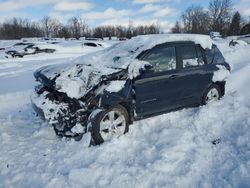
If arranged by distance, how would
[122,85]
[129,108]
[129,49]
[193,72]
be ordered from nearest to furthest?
[122,85] < [129,108] < [129,49] < [193,72]

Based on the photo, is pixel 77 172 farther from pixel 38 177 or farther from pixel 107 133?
pixel 107 133

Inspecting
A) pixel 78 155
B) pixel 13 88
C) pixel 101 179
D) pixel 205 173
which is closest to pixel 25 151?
pixel 78 155

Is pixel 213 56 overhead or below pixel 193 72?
overhead

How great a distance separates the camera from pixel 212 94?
23.3ft

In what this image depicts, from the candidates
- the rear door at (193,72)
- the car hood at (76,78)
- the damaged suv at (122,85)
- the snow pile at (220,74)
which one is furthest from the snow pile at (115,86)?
the snow pile at (220,74)

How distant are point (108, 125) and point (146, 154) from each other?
879 millimetres

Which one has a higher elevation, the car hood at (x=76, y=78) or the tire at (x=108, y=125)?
the car hood at (x=76, y=78)

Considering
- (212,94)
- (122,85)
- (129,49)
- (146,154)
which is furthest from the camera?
(212,94)

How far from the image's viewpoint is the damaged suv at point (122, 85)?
510cm

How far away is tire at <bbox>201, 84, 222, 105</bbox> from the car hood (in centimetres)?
248

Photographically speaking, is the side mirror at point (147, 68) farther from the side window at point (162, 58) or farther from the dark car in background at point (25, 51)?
the dark car in background at point (25, 51)

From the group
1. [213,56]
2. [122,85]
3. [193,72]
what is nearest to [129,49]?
[122,85]

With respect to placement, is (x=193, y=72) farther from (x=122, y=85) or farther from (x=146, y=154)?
(x=146, y=154)

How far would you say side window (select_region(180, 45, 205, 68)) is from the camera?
6.23 m
